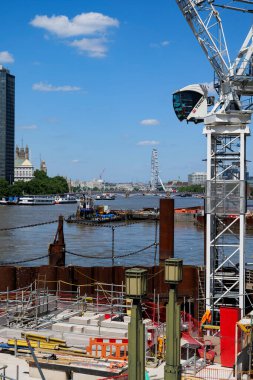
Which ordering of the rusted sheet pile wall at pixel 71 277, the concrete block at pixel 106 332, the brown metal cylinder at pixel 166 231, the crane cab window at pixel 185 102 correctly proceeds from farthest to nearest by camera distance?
the brown metal cylinder at pixel 166 231 < the rusted sheet pile wall at pixel 71 277 < the crane cab window at pixel 185 102 < the concrete block at pixel 106 332

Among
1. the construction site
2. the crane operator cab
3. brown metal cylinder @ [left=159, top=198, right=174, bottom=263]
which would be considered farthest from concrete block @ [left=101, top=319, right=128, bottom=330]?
brown metal cylinder @ [left=159, top=198, right=174, bottom=263]

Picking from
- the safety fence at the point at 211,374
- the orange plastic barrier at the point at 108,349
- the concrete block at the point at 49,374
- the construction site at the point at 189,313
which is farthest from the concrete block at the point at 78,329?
the safety fence at the point at 211,374

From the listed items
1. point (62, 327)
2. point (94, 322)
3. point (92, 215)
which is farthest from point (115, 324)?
point (92, 215)

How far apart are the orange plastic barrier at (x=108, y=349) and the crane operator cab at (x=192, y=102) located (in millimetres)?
8457

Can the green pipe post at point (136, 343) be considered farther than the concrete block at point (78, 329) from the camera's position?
No

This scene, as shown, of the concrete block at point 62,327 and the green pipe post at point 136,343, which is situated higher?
the green pipe post at point 136,343

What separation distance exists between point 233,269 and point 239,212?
10.2ft

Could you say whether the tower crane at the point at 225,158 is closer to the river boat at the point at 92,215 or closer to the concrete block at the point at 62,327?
the concrete block at the point at 62,327

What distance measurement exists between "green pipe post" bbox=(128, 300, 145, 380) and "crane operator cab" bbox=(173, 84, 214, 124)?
40.1 ft

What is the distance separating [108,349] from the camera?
15.3 metres

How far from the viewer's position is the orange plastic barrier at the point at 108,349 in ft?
48.3

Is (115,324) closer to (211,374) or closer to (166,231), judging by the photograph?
(211,374)

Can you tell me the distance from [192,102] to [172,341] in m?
12.7

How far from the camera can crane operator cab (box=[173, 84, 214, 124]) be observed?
19.9 meters
